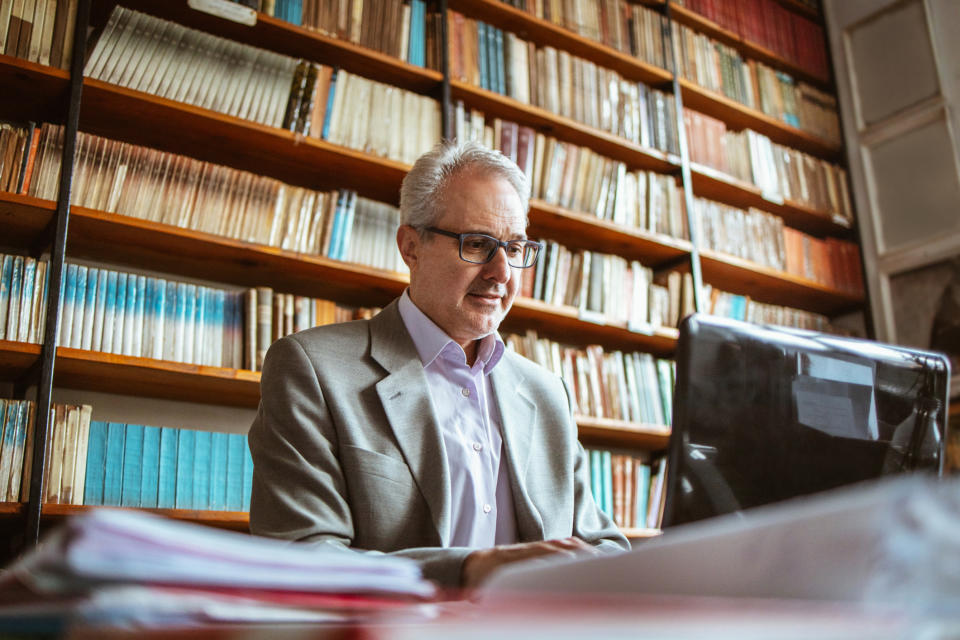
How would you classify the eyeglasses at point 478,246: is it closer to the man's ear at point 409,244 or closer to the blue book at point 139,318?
the man's ear at point 409,244

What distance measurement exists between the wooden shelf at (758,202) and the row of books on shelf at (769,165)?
0.12 feet

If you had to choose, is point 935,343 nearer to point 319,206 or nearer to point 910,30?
point 910,30

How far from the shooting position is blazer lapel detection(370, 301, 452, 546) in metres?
1.40

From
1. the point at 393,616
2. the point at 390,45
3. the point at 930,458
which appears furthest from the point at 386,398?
the point at 390,45

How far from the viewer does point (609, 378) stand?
2867 mm

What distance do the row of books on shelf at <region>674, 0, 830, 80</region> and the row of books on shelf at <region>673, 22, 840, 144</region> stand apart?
9 cm

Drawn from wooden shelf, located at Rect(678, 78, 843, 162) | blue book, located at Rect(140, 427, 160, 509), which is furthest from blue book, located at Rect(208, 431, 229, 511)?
wooden shelf, located at Rect(678, 78, 843, 162)

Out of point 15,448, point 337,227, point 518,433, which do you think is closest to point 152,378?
point 15,448

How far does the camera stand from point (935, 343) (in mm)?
3396

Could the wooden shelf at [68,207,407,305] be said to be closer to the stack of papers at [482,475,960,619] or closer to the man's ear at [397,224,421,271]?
the man's ear at [397,224,421,271]

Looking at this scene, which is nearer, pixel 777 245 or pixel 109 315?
pixel 109 315

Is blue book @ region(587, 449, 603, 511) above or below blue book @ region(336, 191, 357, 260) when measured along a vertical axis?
below

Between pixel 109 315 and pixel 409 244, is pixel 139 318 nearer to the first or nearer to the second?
pixel 109 315

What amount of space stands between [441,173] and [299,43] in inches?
42.3
